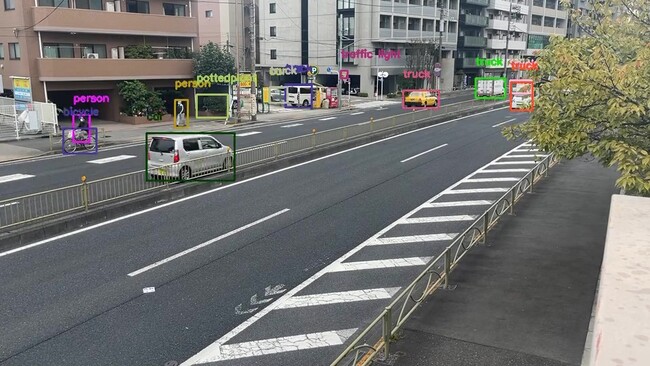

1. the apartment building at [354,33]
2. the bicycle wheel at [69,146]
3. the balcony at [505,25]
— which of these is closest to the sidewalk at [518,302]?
the bicycle wheel at [69,146]

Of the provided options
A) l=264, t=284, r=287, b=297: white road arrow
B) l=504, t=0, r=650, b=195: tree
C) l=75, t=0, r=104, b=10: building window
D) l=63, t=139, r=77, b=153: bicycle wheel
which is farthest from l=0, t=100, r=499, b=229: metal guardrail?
l=75, t=0, r=104, b=10: building window

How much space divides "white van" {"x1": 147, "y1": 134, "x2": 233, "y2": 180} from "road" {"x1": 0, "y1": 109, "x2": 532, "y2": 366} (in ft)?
4.09

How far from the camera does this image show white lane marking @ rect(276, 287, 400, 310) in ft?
32.2

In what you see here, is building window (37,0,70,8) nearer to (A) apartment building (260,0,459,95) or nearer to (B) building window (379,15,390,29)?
(A) apartment building (260,0,459,95)

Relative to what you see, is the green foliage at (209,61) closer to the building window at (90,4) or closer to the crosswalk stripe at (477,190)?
the building window at (90,4)

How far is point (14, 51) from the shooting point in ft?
116

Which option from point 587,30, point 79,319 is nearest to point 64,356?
point 79,319

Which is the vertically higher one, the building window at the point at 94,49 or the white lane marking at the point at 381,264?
the building window at the point at 94,49

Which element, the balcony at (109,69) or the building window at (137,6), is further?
the building window at (137,6)

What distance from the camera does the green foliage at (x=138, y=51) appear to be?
38656 millimetres

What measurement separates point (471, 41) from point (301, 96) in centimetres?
3980

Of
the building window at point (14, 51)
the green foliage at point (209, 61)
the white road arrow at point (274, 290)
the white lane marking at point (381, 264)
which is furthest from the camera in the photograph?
the green foliage at point (209, 61)

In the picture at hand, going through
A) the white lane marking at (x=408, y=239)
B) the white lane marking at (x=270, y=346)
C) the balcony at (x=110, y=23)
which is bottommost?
the white lane marking at (x=270, y=346)

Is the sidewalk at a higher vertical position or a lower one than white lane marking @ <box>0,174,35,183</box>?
higher
